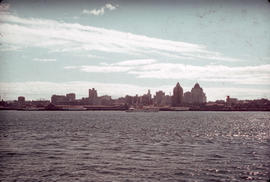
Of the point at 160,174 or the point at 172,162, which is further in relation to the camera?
the point at 172,162

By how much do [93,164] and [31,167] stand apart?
5.17m

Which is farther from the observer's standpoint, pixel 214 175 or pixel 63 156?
pixel 63 156

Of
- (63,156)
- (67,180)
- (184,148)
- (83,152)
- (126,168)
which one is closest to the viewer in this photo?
(67,180)

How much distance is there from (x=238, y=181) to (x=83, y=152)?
17834 millimetres

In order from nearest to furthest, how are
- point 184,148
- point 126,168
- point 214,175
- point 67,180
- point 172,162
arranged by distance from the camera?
point 67,180 → point 214,175 → point 126,168 → point 172,162 → point 184,148

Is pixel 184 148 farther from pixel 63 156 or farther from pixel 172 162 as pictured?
pixel 63 156

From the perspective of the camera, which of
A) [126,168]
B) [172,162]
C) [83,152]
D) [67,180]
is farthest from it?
[83,152]

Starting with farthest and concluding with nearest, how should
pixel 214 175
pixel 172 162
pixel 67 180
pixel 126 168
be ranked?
pixel 172 162 → pixel 126 168 → pixel 214 175 → pixel 67 180

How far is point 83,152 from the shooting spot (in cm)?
3622

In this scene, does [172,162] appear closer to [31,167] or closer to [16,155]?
[31,167]

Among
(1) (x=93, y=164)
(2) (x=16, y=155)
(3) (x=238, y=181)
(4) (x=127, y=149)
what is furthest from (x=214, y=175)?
(2) (x=16, y=155)

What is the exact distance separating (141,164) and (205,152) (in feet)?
36.4

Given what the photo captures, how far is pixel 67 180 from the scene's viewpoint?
2389 centimetres

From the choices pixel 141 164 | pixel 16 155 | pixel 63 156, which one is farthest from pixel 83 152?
pixel 141 164
